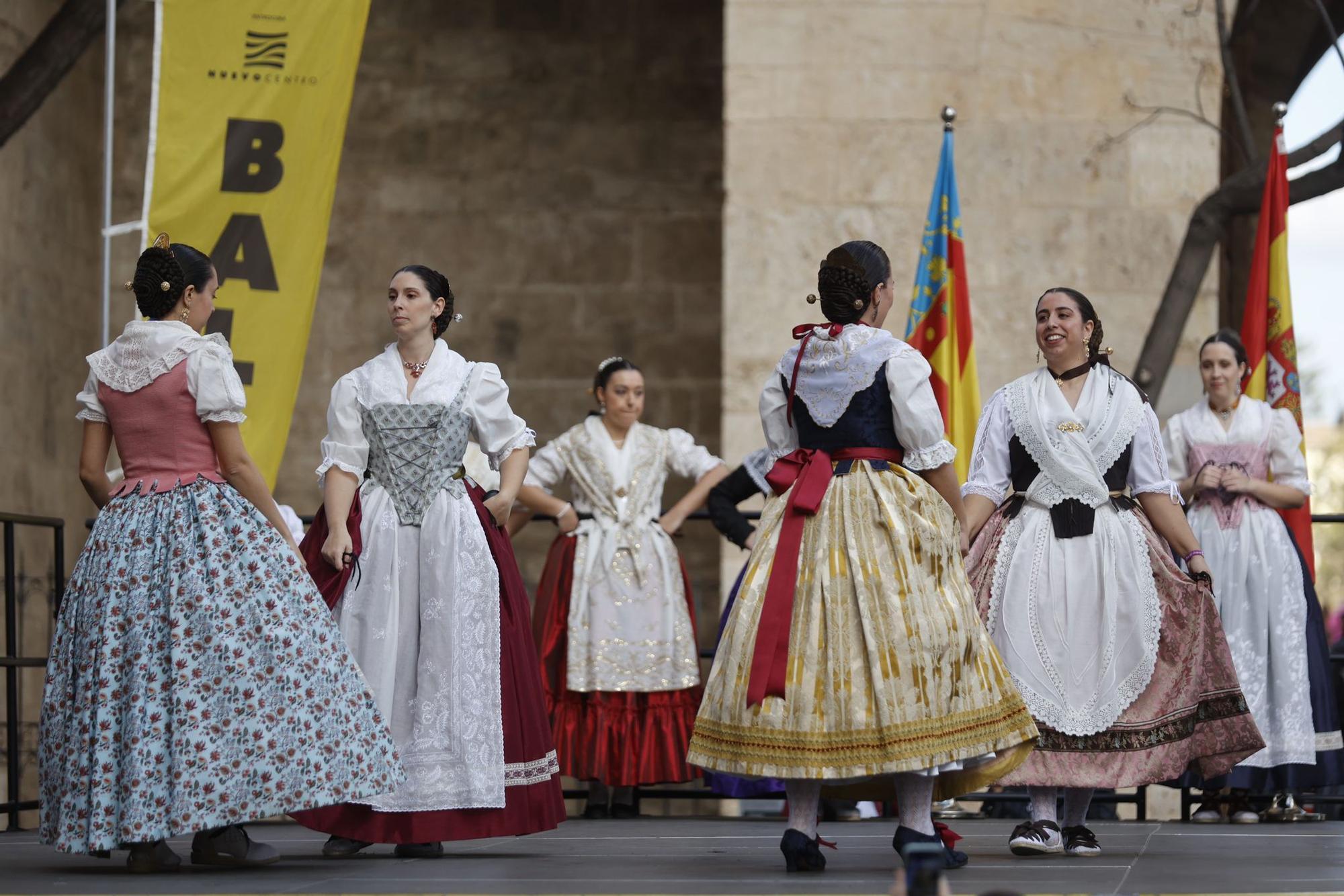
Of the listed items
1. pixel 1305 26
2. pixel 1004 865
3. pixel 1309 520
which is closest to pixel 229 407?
pixel 1004 865

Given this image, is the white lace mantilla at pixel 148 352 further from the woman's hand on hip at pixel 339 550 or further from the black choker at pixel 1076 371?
the black choker at pixel 1076 371

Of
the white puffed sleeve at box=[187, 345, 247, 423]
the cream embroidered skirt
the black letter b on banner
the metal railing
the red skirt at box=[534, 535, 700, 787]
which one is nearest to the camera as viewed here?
the cream embroidered skirt

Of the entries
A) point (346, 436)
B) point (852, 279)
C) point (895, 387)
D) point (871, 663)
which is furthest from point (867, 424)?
point (346, 436)

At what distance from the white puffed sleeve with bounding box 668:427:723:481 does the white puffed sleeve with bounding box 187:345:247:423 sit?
3256mm

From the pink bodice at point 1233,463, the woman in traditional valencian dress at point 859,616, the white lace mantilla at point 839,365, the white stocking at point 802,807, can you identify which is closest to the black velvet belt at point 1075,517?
the woman in traditional valencian dress at point 859,616

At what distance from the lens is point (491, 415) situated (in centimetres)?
548

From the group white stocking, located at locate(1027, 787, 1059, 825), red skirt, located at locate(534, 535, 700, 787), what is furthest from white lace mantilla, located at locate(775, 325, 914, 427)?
red skirt, located at locate(534, 535, 700, 787)

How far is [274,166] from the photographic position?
7492 millimetres

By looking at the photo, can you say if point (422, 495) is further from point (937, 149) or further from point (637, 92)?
point (637, 92)

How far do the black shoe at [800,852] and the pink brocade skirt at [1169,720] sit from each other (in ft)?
2.27

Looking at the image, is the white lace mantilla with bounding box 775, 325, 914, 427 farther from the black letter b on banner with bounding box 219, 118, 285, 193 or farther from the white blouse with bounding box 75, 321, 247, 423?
the black letter b on banner with bounding box 219, 118, 285, 193

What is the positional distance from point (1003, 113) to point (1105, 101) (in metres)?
0.49

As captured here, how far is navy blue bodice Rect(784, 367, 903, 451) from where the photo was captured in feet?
16.0

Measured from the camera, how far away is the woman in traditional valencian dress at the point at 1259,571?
7.23 metres
